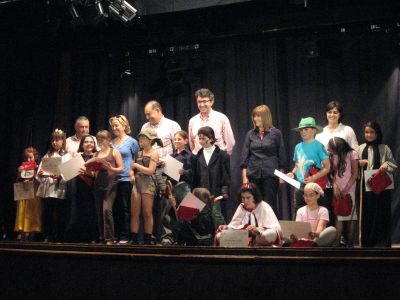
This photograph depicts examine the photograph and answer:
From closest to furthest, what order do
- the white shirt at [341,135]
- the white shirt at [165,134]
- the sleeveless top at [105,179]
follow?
the sleeveless top at [105,179] < the white shirt at [341,135] < the white shirt at [165,134]

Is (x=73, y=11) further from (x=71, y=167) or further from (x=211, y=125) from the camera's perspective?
(x=211, y=125)

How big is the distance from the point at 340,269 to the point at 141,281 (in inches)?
24.6

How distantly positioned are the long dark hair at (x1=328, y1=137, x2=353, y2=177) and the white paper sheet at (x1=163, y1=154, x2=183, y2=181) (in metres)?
1.48

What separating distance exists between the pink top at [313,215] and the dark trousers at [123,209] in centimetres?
176

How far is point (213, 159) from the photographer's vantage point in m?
→ 4.91

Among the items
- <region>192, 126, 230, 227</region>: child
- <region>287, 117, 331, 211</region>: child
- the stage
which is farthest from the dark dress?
the stage

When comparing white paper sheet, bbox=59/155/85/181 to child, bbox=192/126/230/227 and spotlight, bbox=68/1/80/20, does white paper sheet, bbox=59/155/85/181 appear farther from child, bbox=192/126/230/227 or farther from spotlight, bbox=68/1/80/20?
spotlight, bbox=68/1/80/20

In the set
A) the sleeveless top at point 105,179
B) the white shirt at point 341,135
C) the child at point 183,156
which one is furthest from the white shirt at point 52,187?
the white shirt at point 341,135

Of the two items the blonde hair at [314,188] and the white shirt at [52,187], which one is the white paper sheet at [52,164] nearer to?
the white shirt at [52,187]

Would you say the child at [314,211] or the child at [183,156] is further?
the child at [183,156]

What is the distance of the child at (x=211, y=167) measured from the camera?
4.89m

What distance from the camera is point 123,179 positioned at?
509 cm

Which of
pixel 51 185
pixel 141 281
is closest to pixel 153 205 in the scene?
pixel 51 185

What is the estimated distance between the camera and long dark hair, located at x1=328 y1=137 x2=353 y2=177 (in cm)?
472
